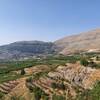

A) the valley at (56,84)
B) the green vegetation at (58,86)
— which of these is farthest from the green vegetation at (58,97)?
the green vegetation at (58,86)

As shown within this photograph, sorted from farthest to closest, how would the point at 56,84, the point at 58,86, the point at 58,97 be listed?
the point at 56,84
the point at 58,86
the point at 58,97

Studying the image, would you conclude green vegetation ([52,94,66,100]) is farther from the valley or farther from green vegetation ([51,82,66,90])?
green vegetation ([51,82,66,90])

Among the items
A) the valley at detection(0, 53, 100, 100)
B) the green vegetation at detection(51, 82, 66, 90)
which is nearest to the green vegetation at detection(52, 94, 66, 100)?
the valley at detection(0, 53, 100, 100)

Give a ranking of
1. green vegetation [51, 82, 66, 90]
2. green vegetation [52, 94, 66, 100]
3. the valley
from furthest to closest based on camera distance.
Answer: green vegetation [51, 82, 66, 90], the valley, green vegetation [52, 94, 66, 100]

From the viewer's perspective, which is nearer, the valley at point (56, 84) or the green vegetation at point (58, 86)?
the valley at point (56, 84)

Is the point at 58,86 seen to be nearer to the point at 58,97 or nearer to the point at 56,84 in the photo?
the point at 56,84

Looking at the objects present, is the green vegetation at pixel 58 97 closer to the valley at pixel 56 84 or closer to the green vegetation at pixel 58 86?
the valley at pixel 56 84

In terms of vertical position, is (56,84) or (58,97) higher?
(56,84)

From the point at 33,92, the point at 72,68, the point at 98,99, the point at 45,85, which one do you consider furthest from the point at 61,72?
the point at 98,99

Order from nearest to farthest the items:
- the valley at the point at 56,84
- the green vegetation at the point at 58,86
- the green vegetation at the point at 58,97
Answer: the green vegetation at the point at 58,97, the valley at the point at 56,84, the green vegetation at the point at 58,86

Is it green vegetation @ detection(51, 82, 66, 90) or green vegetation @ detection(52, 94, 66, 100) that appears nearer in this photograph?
green vegetation @ detection(52, 94, 66, 100)

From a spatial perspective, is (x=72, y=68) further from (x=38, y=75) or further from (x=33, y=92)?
(x=33, y=92)

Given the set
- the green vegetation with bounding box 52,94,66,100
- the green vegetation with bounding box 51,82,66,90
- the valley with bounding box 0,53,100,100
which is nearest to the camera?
the green vegetation with bounding box 52,94,66,100

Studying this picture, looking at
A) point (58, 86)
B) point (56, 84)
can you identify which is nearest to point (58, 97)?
point (58, 86)
